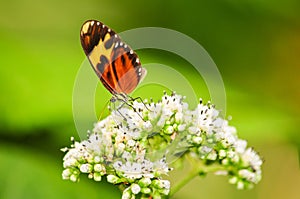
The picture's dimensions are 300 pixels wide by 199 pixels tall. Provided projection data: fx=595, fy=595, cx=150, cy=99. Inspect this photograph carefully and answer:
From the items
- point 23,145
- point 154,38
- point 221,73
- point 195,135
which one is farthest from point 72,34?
point 195,135

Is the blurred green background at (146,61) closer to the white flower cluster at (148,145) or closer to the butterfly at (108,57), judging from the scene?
the white flower cluster at (148,145)

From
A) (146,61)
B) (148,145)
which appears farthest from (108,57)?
(146,61)

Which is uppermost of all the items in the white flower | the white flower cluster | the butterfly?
the butterfly

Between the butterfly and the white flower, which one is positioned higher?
the butterfly

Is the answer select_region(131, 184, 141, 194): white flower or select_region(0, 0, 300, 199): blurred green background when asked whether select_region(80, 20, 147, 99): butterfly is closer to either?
select_region(131, 184, 141, 194): white flower

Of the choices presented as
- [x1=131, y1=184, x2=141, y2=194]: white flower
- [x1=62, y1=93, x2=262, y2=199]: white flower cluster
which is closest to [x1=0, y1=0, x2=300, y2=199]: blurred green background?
[x1=62, y1=93, x2=262, y2=199]: white flower cluster

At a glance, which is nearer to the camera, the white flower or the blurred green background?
the white flower

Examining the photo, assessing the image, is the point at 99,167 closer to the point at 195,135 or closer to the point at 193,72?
the point at 195,135

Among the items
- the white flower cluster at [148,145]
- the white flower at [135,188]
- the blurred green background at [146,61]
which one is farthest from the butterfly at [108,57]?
the blurred green background at [146,61]
